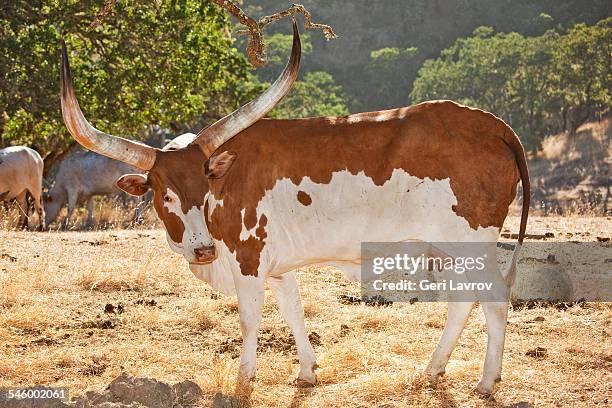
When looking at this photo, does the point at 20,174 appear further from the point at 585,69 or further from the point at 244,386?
the point at 585,69

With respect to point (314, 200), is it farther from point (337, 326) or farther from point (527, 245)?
point (527, 245)

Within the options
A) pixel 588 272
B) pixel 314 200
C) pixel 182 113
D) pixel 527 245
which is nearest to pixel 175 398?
pixel 314 200

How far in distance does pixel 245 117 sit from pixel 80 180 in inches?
531

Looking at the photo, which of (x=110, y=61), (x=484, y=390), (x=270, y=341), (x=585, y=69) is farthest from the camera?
(x=585, y=69)

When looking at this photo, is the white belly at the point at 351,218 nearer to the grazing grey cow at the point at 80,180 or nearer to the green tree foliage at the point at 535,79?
the grazing grey cow at the point at 80,180

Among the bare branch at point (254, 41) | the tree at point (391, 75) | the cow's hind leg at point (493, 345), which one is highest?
the tree at point (391, 75)

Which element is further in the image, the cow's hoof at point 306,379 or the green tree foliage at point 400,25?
the green tree foliage at point 400,25

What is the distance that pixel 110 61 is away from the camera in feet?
46.7

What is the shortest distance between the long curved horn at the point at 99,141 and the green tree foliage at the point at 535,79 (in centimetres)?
3302

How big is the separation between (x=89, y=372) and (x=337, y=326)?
217 cm

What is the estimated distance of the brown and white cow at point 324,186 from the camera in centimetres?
548

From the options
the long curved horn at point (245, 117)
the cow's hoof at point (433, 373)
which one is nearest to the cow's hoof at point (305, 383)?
the cow's hoof at point (433, 373)

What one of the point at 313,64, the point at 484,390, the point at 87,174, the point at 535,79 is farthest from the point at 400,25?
the point at 484,390

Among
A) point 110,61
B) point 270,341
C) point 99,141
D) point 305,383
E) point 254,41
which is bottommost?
point 305,383
